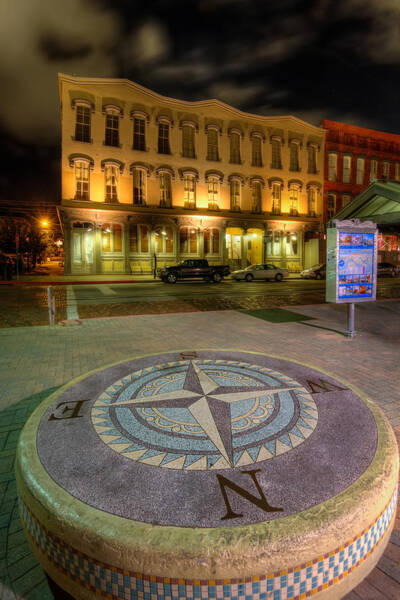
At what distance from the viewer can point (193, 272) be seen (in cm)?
2445

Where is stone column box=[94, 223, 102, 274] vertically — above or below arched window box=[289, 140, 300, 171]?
below

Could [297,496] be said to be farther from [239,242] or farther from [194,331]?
[239,242]

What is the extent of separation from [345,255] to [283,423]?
5588mm

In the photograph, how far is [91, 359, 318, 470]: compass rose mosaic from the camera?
2.30 meters

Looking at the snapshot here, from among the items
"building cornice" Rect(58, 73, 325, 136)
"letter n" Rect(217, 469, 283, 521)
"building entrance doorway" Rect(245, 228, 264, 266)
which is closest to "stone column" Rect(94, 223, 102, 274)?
"building cornice" Rect(58, 73, 325, 136)

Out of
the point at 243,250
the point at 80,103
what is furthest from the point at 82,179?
the point at 243,250

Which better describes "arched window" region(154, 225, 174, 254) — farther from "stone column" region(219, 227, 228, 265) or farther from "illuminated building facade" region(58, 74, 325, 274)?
"stone column" region(219, 227, 228, 265)

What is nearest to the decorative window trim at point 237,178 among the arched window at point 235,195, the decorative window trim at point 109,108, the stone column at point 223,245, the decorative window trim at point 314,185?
the arched window at point 235,195

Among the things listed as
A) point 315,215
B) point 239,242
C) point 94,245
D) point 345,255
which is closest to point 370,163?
point 315,215

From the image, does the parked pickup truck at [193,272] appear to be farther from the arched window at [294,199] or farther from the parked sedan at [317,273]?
the arched window at [294,199]

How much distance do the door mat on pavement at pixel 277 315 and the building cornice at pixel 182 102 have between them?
86.7ft

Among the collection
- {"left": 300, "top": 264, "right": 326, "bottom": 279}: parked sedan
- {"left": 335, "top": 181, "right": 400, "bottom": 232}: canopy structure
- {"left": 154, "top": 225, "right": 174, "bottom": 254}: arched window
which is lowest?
→ {"left": 300, "top": 264, "right": 326, "bottom": 279}: parked sedan

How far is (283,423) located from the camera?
8.86 ft

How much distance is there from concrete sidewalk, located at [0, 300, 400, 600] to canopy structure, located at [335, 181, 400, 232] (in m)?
2.81
